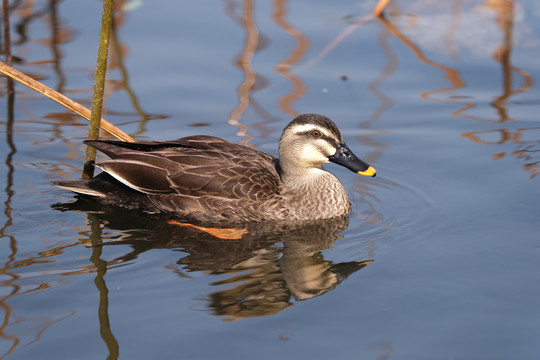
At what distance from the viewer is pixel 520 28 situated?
11.8 metres

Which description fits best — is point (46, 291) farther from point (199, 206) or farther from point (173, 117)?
point (173, 117)

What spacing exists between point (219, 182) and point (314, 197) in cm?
88

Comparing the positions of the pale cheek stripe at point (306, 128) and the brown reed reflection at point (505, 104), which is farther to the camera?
the brown reed reflection at point (505, 104)

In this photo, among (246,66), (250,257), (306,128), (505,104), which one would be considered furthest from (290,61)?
(250,257)

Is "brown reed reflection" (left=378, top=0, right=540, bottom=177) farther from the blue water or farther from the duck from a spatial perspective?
the duck

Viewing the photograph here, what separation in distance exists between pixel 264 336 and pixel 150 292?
1.04 meters

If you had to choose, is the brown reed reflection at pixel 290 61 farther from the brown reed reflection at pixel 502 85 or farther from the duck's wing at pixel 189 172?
the duck's wing at pixel 189 172

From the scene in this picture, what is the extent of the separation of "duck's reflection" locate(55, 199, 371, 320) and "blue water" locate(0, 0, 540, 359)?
0.08 feet

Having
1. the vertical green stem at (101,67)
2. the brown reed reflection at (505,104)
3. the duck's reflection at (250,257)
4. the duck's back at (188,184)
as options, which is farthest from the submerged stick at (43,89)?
the brown reed reflection at (505,104)

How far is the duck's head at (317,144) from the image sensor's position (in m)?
8.05

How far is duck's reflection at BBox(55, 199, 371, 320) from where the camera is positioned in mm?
6336

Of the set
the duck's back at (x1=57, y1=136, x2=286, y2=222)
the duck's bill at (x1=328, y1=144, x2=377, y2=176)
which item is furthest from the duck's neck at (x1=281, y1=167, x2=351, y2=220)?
the duck's bill at (x1=328, y1=144, x2=377, y2=176)

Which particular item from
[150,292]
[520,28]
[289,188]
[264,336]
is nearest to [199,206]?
[289,188]

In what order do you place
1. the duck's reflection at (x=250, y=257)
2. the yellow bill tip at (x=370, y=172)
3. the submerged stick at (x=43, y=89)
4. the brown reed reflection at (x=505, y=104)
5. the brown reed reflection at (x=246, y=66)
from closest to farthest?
the duck's reflection at (x=250, y=257) < the submerged stick at (x=43, y=89) < the yellow bill tip at (x=370, y=172) < the brown reed reflection at (x=505, y=104) < the brown reed reflection at (x=246, y=66)
